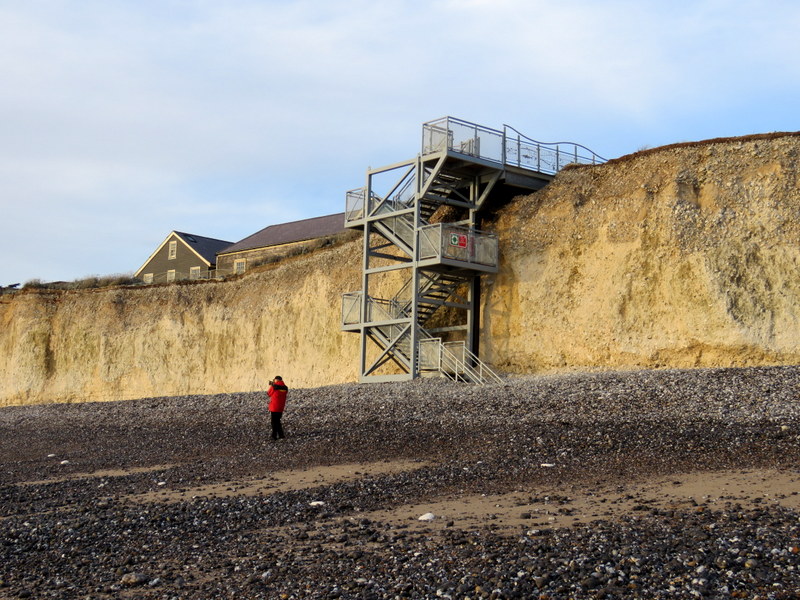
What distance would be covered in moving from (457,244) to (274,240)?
2496cm

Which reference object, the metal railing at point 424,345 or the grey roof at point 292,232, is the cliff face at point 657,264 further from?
the grey roof at point 292,232

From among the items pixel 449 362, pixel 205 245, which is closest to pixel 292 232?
pixel 205 245

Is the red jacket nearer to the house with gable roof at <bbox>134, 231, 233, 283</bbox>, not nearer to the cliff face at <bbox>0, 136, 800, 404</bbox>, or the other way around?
the cliff face at <bbox>0, 136, 800, 404</bbox>

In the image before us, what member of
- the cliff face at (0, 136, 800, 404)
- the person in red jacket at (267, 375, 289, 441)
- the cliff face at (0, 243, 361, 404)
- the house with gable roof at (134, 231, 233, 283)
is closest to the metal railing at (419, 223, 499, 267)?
the cliff face at (0, 136, 800, 404)

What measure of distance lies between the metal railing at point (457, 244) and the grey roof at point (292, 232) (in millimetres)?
19511

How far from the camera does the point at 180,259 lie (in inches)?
2272

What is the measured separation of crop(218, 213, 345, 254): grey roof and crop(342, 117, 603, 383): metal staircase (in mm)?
17400

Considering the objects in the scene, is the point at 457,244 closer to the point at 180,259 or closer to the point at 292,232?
the point at 292,232

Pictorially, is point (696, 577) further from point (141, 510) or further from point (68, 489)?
point (68, 489)

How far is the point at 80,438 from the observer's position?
24.4 m

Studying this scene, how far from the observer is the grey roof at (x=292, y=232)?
50.7 metres

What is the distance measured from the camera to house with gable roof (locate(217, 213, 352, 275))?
50.7 metres

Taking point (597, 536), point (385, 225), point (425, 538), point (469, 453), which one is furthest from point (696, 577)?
point (385, 225)

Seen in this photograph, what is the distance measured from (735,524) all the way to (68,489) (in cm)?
1062
